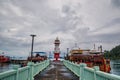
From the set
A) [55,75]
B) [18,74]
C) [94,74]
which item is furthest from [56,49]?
[94,74]

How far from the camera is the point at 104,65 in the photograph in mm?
40594

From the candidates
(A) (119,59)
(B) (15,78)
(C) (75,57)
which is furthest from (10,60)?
(A) (119,59)

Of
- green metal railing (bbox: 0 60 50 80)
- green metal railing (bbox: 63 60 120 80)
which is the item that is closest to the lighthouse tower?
green metal railing (bbox: 0 60 50 80)

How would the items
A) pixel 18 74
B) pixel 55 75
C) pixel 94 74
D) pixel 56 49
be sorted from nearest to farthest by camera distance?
pixel 94 74 → pixel 18 74 → pixel 55 75 → pixel 56 49

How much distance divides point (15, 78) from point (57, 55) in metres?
64.3

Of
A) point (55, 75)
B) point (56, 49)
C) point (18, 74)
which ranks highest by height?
point (56, 49)

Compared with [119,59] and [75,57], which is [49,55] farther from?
[119,59]

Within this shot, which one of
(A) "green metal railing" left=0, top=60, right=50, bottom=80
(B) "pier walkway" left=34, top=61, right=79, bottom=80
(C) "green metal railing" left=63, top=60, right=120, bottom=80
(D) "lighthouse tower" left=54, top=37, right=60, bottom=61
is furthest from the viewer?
(D) "lighthouse tower" left=54, top=37, right=60, bottom=61

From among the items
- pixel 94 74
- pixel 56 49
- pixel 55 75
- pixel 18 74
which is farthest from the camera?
pixel 56 49

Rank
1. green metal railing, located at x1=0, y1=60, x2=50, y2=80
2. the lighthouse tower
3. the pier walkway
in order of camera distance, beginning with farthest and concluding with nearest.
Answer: the lighthouse tower, the pier walkway, green metal railing, located at x1=0, y1=60, x2=50, y2=80

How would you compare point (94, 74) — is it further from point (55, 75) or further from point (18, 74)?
point (55, 75)

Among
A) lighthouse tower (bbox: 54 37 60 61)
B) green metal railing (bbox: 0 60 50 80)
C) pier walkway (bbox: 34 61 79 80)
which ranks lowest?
pier walkway (bbox: 34 61 79 80)

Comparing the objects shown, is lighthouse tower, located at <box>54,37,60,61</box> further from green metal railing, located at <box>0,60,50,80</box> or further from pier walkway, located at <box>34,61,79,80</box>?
green metal railing, located at <box>0,60,50,80</box>

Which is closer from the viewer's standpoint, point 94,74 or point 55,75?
point 94,74
